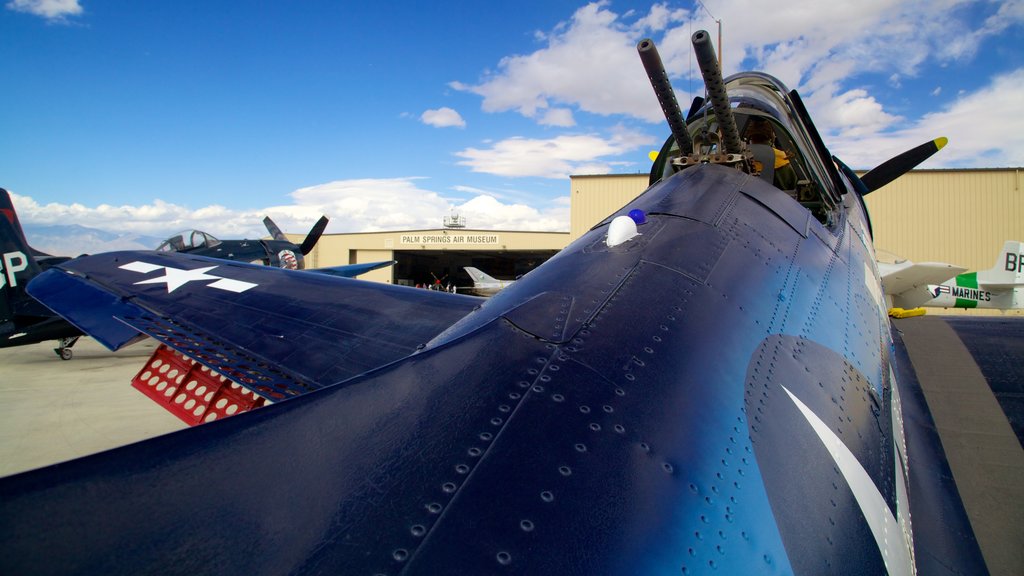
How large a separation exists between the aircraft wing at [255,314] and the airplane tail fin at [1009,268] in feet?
61.0

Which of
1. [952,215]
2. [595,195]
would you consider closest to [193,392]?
[595,195]

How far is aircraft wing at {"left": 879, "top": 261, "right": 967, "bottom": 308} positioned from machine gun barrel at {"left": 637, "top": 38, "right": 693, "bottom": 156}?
11292 mm

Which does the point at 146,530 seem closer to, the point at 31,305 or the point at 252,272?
the point at 252,272

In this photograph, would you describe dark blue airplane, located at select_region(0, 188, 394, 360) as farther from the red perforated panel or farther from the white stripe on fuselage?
the white stripe on fuselage

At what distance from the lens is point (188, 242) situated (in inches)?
584

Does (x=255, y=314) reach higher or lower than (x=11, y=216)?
lower

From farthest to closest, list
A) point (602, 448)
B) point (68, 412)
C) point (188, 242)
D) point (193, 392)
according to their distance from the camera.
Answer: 1. point (188, 242)
2. point (68, 412)
3. point (193, 392)
4. point (602, 448)

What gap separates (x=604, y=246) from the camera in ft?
7.82

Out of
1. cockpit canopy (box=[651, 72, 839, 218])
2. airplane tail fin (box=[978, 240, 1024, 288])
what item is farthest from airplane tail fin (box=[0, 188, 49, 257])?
airplane tail fin (box=[978, 240, 1024, 288])

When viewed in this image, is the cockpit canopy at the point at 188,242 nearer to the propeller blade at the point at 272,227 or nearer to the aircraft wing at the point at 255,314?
the propeller blade at the point at 272,227

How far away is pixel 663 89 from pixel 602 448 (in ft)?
6.91

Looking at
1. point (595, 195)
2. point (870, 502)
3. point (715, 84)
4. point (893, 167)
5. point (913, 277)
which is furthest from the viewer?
point (595, 195)

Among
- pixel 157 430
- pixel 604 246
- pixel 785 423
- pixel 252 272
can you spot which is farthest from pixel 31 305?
pixel 785 423

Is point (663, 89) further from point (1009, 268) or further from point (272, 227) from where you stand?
point (272, 227)
